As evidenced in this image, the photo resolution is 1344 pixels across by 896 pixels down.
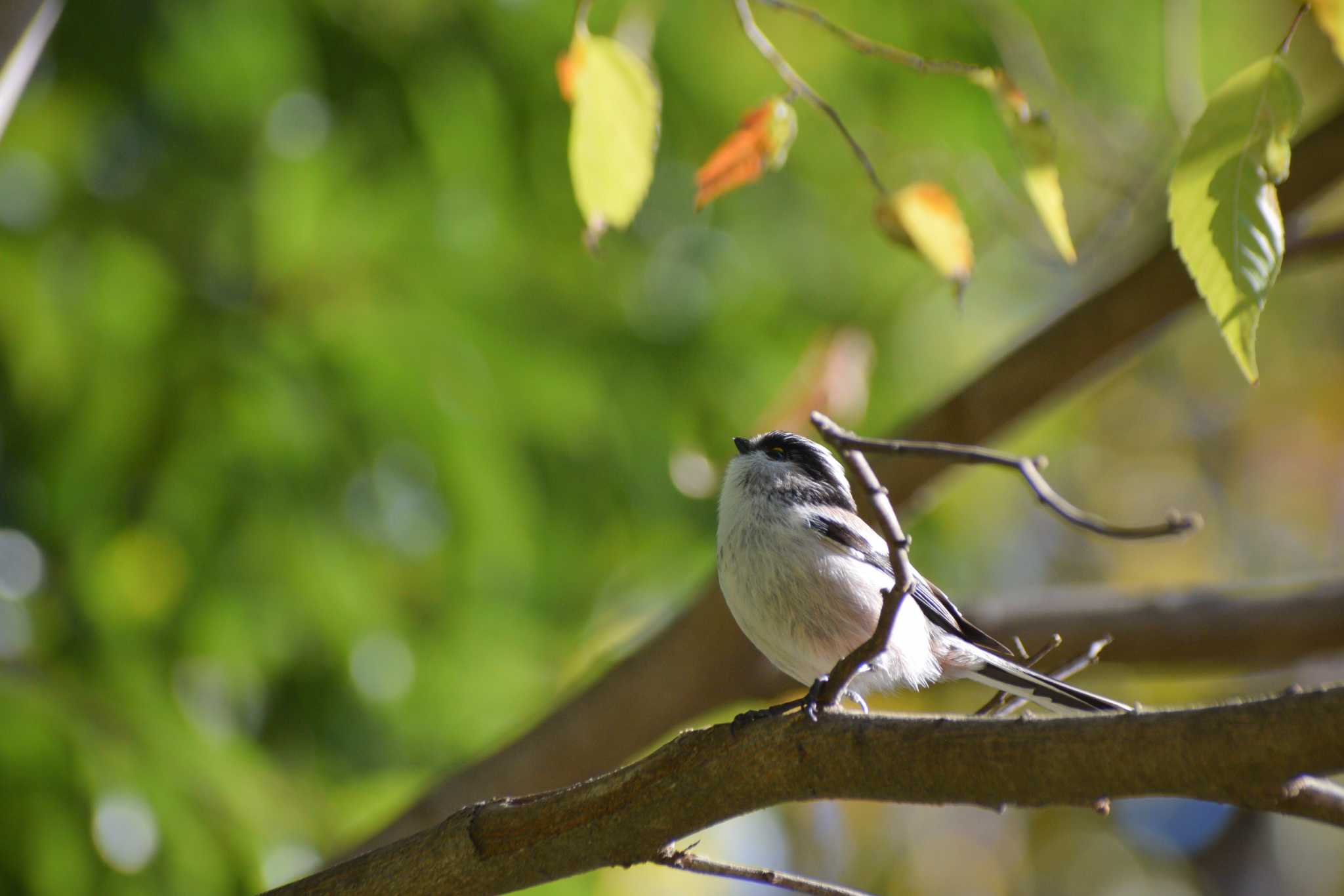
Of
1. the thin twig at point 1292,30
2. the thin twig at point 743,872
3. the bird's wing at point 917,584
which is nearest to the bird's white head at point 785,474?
the bird's wing at point 917,584

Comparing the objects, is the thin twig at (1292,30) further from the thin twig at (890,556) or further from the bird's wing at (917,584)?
the bird's wing at (917,584)

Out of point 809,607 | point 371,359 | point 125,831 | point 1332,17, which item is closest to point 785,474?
point 809,607

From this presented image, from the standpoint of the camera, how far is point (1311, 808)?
155cm

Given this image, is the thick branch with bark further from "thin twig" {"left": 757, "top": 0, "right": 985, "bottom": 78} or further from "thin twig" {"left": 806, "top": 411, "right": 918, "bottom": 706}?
"thin twig" {"left": 757, "top": 0, "right": 985, "bottom": 78}

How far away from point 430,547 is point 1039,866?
6495 mm

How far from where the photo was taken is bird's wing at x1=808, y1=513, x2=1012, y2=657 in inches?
106

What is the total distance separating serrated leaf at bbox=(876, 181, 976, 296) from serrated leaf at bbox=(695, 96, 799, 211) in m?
0.25

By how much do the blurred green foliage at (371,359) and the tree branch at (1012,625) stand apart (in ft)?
0.99

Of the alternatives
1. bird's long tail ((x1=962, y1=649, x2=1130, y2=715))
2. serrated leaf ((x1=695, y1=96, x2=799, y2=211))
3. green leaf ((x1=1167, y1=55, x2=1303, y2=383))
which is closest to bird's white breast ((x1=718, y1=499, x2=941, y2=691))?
bird's long tail ((x1=962, y1=649, x2=1130, y2=715))

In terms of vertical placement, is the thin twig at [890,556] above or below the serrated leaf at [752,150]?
below

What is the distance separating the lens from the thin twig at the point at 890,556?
159 centimetres

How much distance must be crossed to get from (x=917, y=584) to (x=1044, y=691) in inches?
14.0

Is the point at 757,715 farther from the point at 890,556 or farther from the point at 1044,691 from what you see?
the point at 1044,691

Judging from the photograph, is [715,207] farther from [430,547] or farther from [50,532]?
[50,532]
